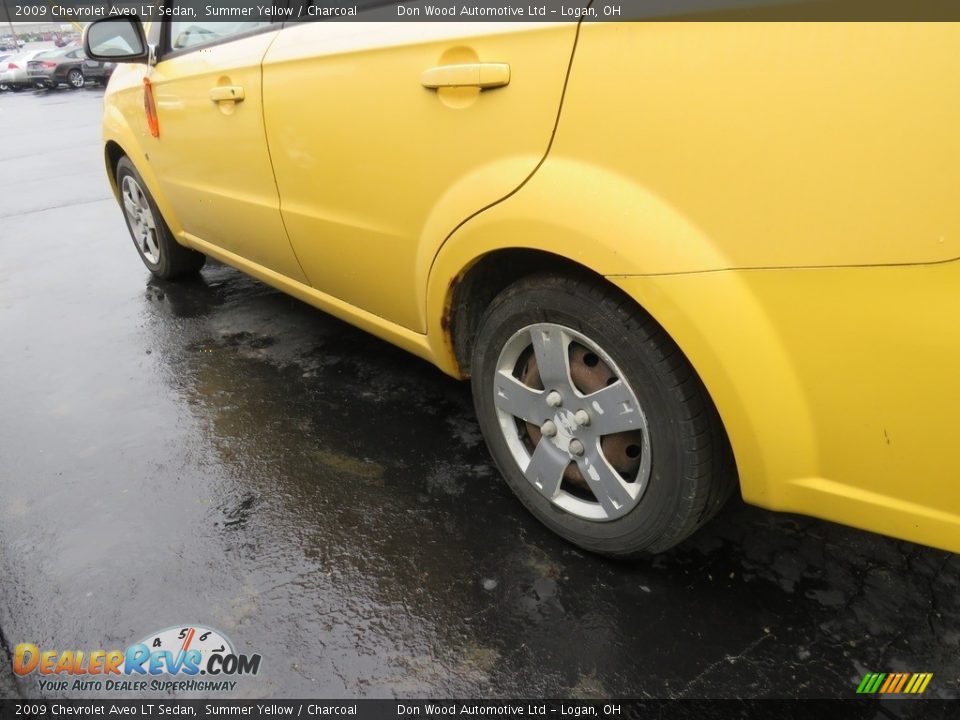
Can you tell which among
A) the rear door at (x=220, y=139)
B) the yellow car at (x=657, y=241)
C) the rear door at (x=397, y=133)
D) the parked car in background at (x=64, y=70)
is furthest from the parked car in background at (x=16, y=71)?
the rear door at (x=397, y=133)

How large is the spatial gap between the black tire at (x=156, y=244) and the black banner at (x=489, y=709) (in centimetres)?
292

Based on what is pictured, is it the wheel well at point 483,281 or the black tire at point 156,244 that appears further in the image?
the black tire at point 156,244

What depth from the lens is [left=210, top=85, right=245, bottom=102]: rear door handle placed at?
2562 mm

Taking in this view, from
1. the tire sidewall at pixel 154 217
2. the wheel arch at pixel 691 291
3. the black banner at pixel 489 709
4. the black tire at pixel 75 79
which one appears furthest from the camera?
the black tire at pixel 75 79

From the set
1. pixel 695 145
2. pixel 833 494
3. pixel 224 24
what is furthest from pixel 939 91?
pixel 224 24

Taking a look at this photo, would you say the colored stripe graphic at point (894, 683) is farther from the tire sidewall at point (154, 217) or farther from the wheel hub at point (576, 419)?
the tire sidewall at point (154, 217)

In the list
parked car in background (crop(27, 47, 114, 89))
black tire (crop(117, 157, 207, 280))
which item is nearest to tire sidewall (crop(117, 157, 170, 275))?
black tire (crop(117, 157, 207, 280))

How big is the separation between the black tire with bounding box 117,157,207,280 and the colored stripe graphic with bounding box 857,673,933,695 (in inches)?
153

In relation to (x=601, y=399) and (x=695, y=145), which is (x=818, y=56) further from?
(x=601, y=399)

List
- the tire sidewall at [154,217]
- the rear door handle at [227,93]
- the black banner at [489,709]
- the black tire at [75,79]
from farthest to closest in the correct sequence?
1. the black tire at [75,79]
2. the tire sidewall at [154,217]
3. the rear door handle at [227,93]
4. the black banner at [489,709]

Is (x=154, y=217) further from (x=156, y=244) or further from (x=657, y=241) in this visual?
(x=657, y=241)

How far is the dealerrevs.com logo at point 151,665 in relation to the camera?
5.71ft

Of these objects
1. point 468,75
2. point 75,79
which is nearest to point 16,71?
point 75,79

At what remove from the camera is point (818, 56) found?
1.15 metres
